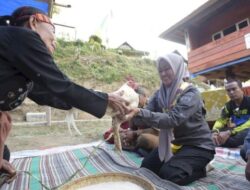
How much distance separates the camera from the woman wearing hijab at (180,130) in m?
2.30

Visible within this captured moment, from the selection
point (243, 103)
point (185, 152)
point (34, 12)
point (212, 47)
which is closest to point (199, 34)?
point (212, 47)

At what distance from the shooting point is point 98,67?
15430 mm

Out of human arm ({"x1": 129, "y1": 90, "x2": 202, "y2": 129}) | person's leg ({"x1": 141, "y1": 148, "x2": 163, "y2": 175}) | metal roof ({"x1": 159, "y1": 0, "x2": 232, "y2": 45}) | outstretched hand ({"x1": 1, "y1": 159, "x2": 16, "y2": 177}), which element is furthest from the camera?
metal roof ({"x1": 159, "y1": 0, "x2": 232, "y2": 45})

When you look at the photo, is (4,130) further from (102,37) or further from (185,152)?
(102,37)

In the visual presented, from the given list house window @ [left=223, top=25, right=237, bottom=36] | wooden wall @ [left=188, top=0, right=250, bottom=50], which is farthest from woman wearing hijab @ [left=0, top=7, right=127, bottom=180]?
house window @ [left=223, top=25, right=237, bottom=36]

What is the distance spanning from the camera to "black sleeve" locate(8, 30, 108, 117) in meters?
1.40

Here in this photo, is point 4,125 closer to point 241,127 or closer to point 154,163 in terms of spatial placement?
point 154,163

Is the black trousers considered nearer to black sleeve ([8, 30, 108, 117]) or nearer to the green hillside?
black sleeve ([8, 30, 108, 117])

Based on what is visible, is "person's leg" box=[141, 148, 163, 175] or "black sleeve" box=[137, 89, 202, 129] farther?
"person's leg" box=[141, 148, 163, 175]

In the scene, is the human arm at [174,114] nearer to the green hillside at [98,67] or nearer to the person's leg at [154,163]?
the person's leg at [154,163]

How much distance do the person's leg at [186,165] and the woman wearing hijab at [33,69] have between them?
0.91 m

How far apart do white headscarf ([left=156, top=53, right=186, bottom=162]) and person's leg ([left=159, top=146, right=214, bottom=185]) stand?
0.13 meters

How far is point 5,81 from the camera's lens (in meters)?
1.50

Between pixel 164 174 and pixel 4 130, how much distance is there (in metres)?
1.52
